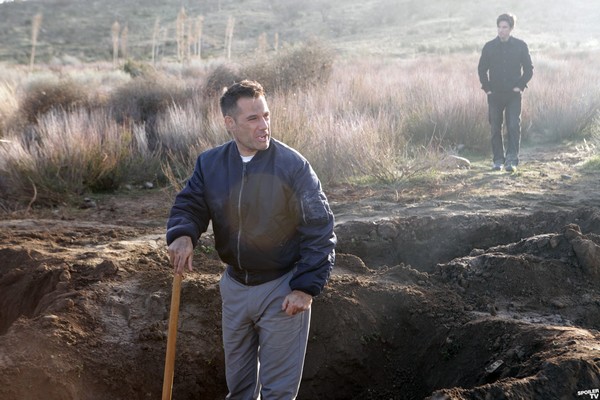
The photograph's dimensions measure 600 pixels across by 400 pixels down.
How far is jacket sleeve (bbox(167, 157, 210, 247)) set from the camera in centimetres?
346

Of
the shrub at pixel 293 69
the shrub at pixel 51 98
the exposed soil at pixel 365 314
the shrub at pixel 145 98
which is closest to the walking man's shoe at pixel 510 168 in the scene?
the exposed soil at pixel 365 314

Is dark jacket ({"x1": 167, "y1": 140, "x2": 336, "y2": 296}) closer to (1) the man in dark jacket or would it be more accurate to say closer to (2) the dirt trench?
(2) the dirt trench

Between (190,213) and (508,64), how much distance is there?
6968 mm

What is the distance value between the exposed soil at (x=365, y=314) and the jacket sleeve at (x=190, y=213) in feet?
4.52

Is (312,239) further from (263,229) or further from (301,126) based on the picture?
(301,126)

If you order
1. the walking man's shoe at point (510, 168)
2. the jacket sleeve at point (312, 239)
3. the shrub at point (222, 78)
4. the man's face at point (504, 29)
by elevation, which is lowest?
the walking man's shoe at point (510, 168)

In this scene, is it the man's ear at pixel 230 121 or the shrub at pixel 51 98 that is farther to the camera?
the shrub at pixel 51 98

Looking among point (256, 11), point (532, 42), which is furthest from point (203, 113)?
point (256, 11)

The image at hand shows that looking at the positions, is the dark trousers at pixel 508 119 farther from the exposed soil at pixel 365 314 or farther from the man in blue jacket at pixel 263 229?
the man in blue jacket at pixel 263 229

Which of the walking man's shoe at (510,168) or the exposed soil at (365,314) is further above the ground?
the walking man's shoe at (510,168)

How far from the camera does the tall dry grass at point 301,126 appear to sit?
9148 mm

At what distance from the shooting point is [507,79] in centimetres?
953

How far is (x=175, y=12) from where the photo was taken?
205 ft

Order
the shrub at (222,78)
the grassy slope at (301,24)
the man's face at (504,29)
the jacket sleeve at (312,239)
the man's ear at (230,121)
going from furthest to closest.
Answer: the grassy slope at (301,24) → the shrub at (222,78) → the man's face at (504,29) → the man's ear at (230,121) → the jacket sleeve at (312,239)
